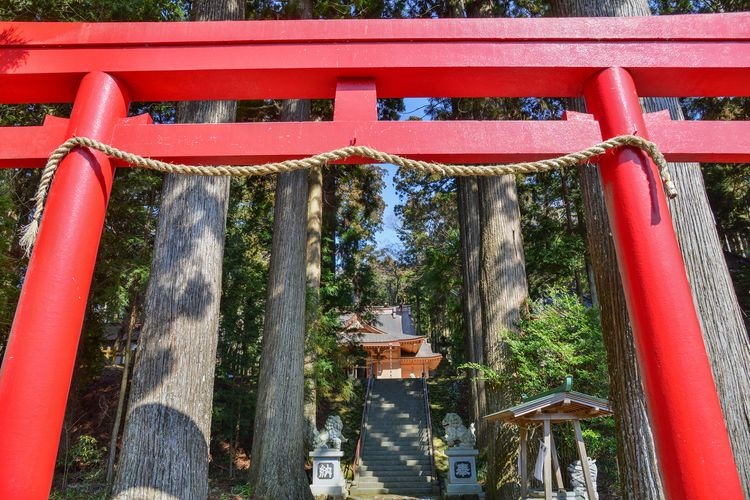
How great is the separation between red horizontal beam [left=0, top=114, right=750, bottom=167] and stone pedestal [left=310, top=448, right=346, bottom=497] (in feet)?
31.0

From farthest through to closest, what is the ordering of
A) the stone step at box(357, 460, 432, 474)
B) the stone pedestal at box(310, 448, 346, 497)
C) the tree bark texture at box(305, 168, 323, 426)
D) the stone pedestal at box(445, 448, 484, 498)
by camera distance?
the stone step at box(357, 460, 432, 474) < the tree bark texture at box(305, 168, 323, 426) < the stone pedestal at box(310, 448, 346, 497) < the stone pedestal at box(445, 448, 484, 498)

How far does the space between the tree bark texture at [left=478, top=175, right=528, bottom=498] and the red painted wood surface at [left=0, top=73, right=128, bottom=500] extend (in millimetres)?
6062

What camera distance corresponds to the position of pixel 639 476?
2346 mm

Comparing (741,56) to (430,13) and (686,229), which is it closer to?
(686,229)

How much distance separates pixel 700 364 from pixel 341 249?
53.2 feet

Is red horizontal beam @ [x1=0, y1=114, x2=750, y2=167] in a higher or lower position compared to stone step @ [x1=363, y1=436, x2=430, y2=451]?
higher

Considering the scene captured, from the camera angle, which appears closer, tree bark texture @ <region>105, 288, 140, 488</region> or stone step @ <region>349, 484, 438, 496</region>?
tree bark texture @ <region>105, 288, 140, 488</region>

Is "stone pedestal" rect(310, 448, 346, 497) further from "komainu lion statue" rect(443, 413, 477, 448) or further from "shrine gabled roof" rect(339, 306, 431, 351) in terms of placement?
"shrine gabled roof" rect(339, 306, 431, 351)

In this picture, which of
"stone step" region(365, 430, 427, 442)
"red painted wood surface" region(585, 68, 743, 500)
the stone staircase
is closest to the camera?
"red painted wood surface" region(585, 68, 743, 500)

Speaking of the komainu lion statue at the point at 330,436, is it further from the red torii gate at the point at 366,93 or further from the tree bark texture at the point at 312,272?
the red torii gate at the point at 366,93

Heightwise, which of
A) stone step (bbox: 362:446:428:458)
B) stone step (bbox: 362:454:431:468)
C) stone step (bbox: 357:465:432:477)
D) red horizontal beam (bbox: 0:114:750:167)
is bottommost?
stone step (bbox: 357:465:432:477)

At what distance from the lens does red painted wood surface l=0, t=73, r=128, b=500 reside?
1.50m

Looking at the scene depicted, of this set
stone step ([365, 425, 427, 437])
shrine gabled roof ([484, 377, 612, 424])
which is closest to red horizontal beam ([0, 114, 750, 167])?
shrine gabled roof ([484, 377, 612, 424])

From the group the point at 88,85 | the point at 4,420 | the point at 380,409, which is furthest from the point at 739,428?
the point at 380,409
